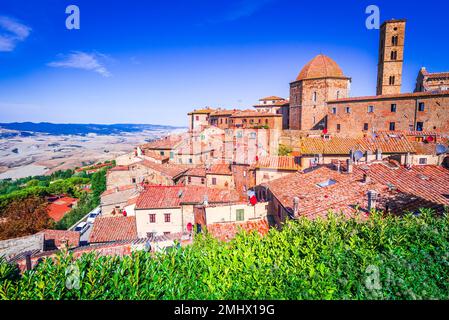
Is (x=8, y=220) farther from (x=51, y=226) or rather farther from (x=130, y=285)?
(x=130, y=285)

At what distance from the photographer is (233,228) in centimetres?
1289

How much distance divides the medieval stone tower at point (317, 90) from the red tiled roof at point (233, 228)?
35389mm

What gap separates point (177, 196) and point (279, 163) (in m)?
10.9

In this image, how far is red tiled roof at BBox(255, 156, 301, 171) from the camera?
81.6 ft

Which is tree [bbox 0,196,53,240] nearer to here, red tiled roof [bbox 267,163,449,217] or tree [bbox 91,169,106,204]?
tree [bbox 91,169,106,204]

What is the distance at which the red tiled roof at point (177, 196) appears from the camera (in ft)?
73.5

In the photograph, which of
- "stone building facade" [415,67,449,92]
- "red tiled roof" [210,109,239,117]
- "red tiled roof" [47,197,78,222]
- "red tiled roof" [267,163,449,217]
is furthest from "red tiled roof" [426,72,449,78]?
"red tiled roof" [47,197,78,222]

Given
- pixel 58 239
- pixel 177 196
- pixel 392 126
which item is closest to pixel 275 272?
pixel 177 196

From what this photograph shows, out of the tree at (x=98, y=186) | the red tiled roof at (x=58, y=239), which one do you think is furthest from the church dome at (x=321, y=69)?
the red tiled roof at (x=58, y=239)

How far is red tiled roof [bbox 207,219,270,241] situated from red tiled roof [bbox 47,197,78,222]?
35.0 meters

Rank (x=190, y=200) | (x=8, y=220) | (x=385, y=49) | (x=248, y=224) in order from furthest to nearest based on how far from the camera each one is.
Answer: (x=385, y=49)
(x=8, y=220)
(x=190, y=200)
(x=248, y=224)

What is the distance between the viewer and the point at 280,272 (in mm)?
4254

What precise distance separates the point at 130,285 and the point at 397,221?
612 cm

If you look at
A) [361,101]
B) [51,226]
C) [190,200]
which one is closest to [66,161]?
A: [51,226]
